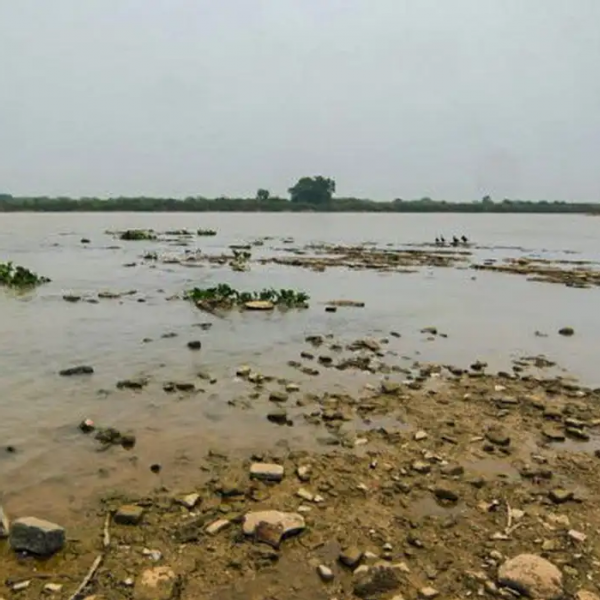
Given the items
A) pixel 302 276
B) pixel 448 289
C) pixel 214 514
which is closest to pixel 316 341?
pixel 214 514

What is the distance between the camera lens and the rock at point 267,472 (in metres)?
7.67

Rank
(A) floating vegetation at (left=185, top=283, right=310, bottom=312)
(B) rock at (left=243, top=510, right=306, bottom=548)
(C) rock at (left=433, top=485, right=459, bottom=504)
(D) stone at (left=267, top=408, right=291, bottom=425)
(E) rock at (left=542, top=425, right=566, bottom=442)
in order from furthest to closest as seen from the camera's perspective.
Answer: (A) floating vegetation at (left=185, top=283, right=310, bottom=312), (D) stone at (left=267, top=408, right=291, bottom=425), (E) rock at (left=542, top=425, right=566, bottom=442), (C) rock at (left=433, top=485, right=459, bottom=504), (B) rock at (left=243, top=510, right=306, bottom=548)

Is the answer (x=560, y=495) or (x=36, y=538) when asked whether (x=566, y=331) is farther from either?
(x=36, y=538)

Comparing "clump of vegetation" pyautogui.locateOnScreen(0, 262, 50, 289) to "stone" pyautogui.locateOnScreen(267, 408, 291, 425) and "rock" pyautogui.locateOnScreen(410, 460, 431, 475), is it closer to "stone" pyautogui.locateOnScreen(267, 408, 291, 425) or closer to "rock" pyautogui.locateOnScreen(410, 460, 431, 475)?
"stone" pyautogui.locateOnScreen(267, 408, 291, 425)

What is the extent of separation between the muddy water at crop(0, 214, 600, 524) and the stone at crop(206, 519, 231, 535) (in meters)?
1.17

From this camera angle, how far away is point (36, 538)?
580cm

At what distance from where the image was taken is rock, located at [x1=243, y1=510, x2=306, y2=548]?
6168 millimetres

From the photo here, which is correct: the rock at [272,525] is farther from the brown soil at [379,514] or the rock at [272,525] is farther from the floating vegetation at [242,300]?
the floating vegetation at [242,300]

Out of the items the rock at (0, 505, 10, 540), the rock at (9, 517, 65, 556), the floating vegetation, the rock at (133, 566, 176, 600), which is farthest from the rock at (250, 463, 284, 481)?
the floating vegetation

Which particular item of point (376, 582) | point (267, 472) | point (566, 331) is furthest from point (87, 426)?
point (566, 331)

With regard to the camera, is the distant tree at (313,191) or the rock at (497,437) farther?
the distant tree at (313,191)

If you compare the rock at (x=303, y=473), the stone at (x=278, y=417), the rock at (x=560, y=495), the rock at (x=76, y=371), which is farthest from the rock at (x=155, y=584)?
the rock at (x=76, y=371)

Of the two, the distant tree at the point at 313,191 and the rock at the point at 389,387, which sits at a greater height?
the distant tree at the point at 313,191

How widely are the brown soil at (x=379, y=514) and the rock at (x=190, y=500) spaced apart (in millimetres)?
70
